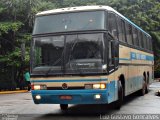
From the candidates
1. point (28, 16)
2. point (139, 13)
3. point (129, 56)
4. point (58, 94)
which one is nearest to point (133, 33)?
point (129, 56)

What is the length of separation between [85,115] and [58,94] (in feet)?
4.24

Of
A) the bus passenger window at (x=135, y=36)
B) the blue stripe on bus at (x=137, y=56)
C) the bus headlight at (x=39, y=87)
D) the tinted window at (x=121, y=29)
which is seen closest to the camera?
the bus headlight at (x=39, y=87)

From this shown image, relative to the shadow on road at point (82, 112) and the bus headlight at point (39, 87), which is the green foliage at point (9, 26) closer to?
the shadow on road at point (82, 112)

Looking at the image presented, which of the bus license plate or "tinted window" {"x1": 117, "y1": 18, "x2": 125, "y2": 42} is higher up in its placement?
"tinted window" {"x1": 117, "y1": 18, "x2": 125, "y2": 42}

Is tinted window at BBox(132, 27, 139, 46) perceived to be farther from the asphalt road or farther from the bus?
the bus

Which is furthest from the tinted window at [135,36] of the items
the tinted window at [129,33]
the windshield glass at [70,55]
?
the windshield glass at [70,55]

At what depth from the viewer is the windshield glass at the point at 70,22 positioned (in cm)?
1294

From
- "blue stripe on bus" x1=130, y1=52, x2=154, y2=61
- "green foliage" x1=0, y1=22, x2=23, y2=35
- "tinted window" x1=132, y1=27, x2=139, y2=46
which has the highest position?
"green foliage" x1=0, y1=22, x2=23, y2=35

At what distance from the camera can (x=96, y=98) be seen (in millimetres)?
12438

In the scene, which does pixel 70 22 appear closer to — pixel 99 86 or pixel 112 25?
pixel 112 25

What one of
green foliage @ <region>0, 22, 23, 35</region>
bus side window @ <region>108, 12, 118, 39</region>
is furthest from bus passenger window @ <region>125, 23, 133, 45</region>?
green foliage @ <region>0, 22, 23, 35</region>

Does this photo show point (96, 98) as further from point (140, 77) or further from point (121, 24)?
point (140, 77)

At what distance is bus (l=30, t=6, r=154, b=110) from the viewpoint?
12.4 metres

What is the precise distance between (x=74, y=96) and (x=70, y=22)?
2.38 meters
